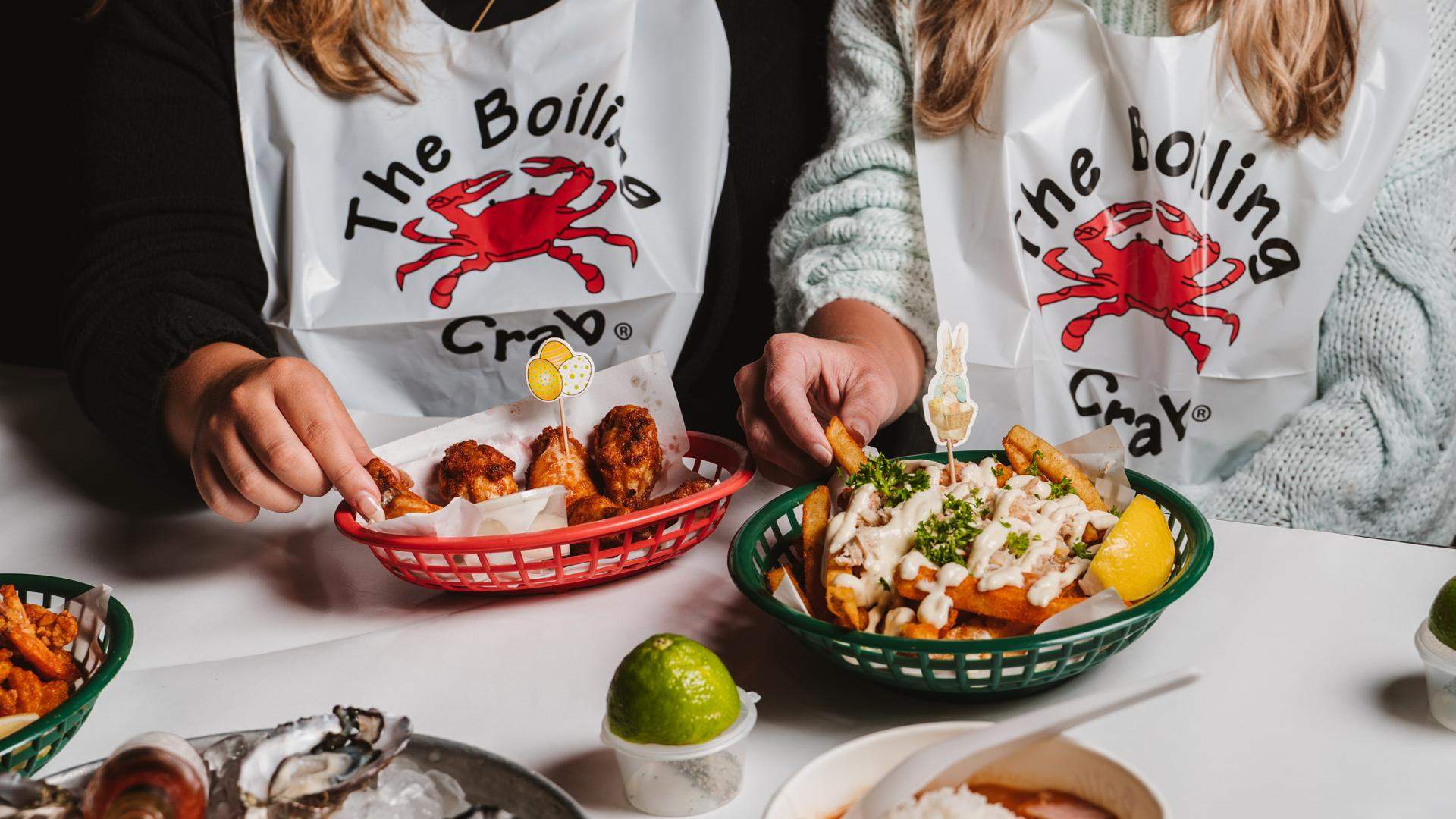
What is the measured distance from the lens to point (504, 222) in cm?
186

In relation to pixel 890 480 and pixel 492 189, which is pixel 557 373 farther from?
pixel 492 189

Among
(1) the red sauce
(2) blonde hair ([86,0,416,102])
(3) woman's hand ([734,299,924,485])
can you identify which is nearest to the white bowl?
(1) the red sauce

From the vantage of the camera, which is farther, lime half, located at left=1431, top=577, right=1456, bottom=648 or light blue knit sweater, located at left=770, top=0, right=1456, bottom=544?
light blue knit sweater, located at left=770, top=0, right=1456, bottom=544

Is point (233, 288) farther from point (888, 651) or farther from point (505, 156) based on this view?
point (888, 651)

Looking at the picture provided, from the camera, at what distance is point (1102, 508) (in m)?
1.04

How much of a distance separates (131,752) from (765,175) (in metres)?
1.70

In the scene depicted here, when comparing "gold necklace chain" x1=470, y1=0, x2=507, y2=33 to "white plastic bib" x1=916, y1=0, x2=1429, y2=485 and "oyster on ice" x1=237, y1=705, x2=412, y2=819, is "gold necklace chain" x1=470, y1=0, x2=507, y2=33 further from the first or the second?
"oyster on ice" x1=237, y1=705, x2=412, y2=819

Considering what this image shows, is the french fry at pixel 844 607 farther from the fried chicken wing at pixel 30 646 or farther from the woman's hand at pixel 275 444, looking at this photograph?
the fried chicken wing at pixel 30 646

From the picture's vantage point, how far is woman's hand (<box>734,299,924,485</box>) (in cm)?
119

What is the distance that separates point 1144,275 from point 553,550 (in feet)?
3.42

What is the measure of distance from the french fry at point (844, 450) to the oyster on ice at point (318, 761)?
0.52 meters

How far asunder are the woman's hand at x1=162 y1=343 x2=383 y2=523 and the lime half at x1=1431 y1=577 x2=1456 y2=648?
95 cm

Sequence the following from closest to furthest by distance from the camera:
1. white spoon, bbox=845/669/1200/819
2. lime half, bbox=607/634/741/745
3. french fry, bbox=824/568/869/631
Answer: white spoon, bbox=845/669/1200/819, lime half, bbox=607/634/741/745, french fry, bbox=824/568/869/631

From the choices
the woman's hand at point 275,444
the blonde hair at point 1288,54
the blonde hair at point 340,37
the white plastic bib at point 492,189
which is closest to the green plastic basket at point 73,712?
the woman's hand at point 275,444
